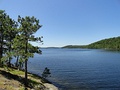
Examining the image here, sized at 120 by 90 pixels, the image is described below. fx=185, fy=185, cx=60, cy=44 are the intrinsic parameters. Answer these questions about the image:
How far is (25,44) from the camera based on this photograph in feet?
110

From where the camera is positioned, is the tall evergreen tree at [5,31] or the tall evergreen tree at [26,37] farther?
the tall evergreen tree at [5,31]

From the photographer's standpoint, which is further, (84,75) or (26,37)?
(84,75)

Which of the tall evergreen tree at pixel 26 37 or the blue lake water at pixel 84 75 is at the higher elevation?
the tall evergreen tree at pixel 26 37

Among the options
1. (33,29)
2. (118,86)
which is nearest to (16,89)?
(33,29)

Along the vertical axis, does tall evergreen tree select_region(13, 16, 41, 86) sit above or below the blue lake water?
above

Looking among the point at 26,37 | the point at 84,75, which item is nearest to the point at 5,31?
the point at 26,37

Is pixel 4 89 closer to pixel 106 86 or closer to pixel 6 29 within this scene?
pixel 6 29

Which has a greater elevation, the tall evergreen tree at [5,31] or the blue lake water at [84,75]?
the tall evergreen tree at [5,31]

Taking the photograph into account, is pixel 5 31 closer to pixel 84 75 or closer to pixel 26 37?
pixel 26 37

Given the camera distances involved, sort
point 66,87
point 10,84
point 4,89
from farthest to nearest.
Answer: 1. point 66,87
2. point 10,84
3. point 4,89

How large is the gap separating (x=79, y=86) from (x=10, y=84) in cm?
1776

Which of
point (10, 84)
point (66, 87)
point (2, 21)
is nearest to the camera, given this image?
point (10, 84)

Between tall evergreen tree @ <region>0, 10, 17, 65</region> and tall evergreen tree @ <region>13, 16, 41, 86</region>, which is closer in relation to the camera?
tall evergreen tree @ <region>13, 16, 41, 86</region>

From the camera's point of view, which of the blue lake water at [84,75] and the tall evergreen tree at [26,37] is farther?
the blue lake water at [84,75]
